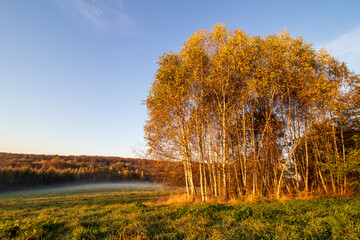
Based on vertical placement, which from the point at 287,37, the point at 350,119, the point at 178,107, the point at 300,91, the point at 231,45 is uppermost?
the point at 287,37

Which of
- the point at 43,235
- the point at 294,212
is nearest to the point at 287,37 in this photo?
the point at 294,212

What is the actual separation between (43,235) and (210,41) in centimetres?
1328

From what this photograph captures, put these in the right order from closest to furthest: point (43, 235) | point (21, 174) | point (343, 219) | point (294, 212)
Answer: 1. point (43, 235)
2. point (343, 219)
3. point (294, 212)
4. point (21, 174)

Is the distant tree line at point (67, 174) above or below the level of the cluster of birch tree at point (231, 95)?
below

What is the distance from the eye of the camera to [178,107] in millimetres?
12828

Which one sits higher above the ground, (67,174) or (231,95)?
(231,95)

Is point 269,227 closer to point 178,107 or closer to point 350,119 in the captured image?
point 178,107

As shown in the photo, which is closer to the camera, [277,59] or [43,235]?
[43,235]

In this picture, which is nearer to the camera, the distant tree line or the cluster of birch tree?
the cluster of birch tree

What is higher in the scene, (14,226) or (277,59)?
(277,59)

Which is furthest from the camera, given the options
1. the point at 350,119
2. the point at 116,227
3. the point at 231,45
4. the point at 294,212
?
the point at 350,119

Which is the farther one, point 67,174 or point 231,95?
point 67,174

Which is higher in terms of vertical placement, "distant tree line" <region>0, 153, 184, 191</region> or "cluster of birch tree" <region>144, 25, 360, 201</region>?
"cluster of birch tree" <region>144, 25, 360, 201</region>

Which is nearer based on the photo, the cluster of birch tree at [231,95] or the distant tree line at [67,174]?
the cluster of birch tree at [231,95]
